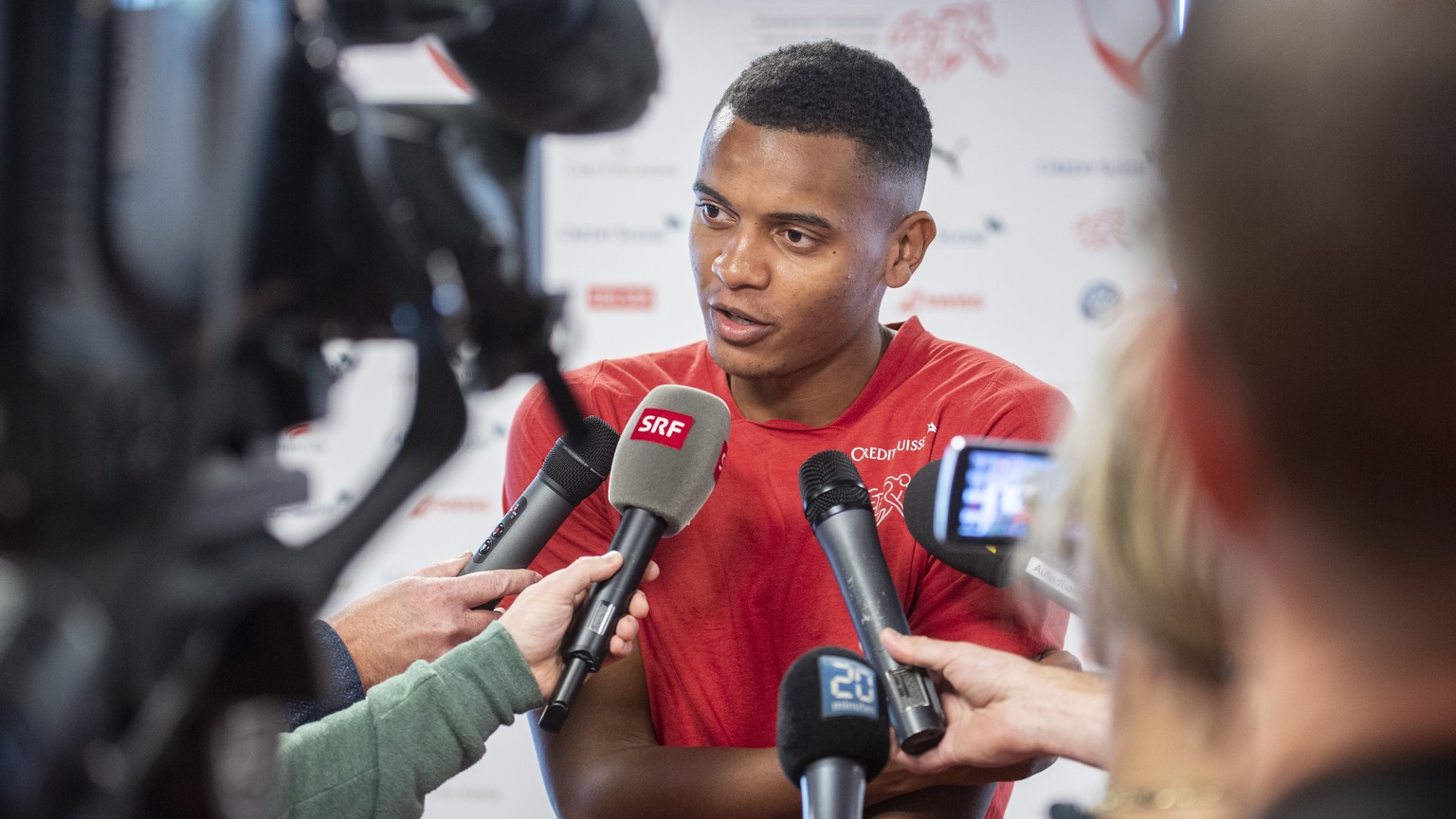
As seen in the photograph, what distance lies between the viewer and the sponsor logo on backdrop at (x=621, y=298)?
3.37 metres

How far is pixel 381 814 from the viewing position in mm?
998

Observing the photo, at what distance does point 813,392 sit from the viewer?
166cm

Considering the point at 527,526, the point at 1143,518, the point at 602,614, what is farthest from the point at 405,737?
the point at 1143,518

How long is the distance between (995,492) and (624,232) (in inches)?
96.4

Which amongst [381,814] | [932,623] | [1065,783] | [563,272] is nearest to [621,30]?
[381,814]

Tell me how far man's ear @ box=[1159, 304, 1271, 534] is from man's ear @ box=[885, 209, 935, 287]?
130cm

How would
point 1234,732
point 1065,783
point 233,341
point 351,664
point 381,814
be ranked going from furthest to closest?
point 1065,783, point 351,664, point 381,814, point 233,341, point 1234,732

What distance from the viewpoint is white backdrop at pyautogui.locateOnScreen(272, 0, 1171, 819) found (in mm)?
3293

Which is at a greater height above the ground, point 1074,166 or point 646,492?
point 1074,166

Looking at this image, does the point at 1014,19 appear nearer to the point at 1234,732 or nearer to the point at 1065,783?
the point at 1065,783

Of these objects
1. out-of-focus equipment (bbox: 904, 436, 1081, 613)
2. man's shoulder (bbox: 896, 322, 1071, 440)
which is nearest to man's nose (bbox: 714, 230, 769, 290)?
man's shoulder (bbox: 896, 322, 1071, 440)

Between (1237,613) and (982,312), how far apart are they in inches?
117

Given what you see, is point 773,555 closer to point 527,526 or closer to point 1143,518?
point 527,526

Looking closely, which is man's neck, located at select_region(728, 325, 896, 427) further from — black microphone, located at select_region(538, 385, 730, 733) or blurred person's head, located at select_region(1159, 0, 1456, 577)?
blurred person's head, located at select_region(1159, 0, 1456, 577)
